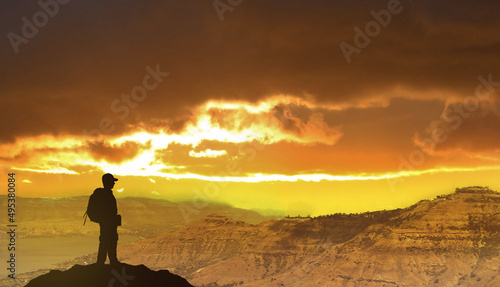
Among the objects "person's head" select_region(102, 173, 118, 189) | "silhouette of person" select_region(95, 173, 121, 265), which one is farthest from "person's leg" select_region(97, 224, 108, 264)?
"person's head" select_region(102, 173, 118, 189)

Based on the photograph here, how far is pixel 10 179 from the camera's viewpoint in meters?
73.8

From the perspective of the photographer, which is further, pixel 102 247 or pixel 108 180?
pixel 102 247

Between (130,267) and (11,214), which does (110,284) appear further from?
(11,214)

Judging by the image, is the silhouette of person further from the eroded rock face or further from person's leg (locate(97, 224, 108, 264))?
the eroded rock face

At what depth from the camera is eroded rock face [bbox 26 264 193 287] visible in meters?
34.4

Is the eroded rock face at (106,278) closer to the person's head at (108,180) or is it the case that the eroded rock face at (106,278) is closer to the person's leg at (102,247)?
the person's leg at (102,247)

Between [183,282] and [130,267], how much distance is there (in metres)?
3.01

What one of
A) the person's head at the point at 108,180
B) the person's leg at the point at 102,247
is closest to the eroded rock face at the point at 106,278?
the person's leg at the point at 102,247

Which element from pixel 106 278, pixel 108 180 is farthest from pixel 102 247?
pixel 108 180

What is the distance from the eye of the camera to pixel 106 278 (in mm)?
34594

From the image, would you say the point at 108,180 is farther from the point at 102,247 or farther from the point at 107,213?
the point at 102,247

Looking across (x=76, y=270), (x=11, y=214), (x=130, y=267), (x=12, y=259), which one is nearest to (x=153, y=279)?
(x=130, y=267)

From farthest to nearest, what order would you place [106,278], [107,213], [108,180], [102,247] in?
1. [102,247]
2. [107,213]
3. [108,180]
4. [106,278]

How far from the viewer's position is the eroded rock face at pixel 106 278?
34438 mm
